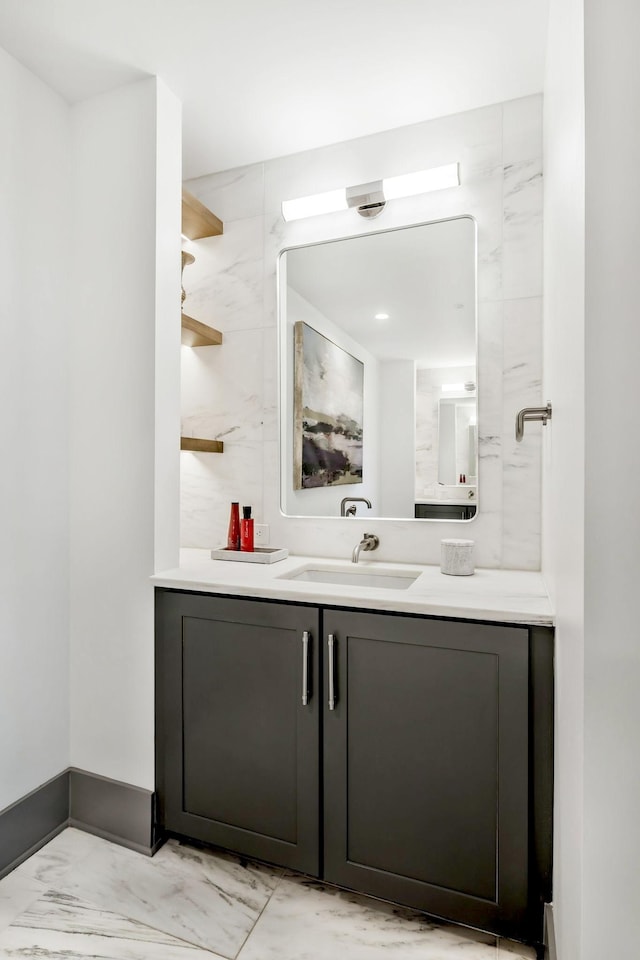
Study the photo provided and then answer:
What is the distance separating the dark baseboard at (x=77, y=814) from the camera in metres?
1.63

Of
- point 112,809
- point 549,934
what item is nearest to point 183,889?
point 112,809

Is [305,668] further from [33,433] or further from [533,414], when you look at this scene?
[33,433]

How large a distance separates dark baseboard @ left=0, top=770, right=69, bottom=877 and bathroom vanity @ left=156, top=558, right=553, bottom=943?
374 millimetres

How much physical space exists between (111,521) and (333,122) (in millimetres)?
1627

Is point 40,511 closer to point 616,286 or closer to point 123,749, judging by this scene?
point 123,749

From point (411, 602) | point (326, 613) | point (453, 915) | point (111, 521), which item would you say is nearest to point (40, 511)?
point (111, 521)

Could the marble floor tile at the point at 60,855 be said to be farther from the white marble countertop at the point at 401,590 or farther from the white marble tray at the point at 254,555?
the white marble tray at the point at 254,555

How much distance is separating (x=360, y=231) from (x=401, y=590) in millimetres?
1358

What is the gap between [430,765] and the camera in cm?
137

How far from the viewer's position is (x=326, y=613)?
1.49 meters

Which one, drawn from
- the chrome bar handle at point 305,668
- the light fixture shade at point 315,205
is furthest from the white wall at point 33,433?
the chrome bar handle at point 305,668

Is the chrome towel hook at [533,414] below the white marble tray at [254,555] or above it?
above

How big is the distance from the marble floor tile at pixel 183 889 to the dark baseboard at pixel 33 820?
0.18 meters

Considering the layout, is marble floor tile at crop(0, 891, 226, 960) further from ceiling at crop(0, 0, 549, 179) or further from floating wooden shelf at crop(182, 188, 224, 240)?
ceiling at crop(0, 0, 549, 179)
